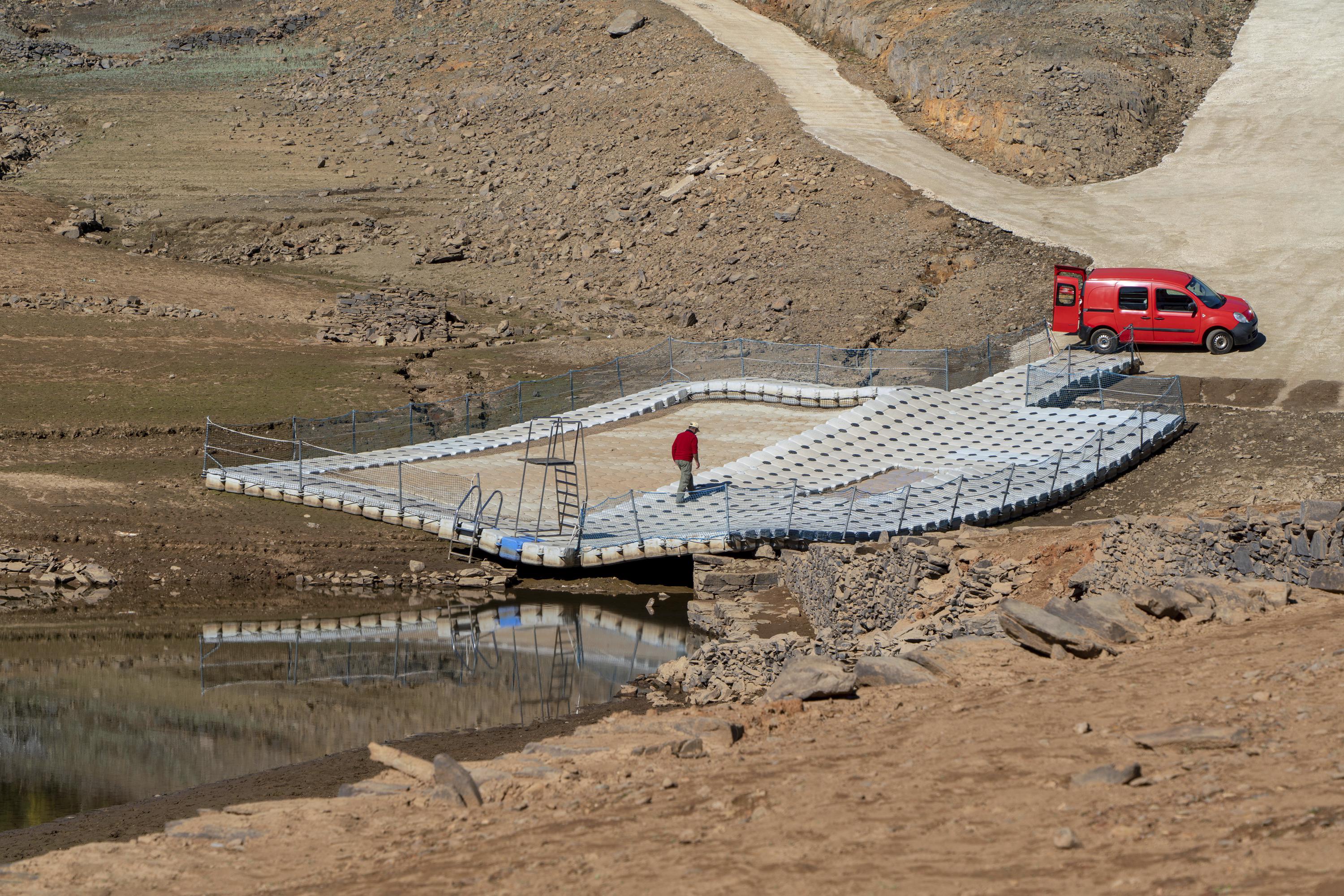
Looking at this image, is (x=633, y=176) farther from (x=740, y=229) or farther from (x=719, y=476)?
(x=719, y=476)

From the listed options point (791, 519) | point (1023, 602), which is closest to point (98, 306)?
point (791, 519)

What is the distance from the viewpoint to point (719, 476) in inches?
1313

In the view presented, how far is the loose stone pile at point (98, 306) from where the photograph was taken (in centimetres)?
4450

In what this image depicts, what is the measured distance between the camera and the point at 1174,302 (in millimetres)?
38344

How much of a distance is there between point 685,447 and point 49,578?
501 inches

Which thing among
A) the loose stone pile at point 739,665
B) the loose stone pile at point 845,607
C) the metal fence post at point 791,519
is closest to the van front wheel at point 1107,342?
the metal fence post at point 791,519

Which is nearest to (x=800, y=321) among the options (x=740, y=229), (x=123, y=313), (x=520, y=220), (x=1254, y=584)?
(x=740, y=229)

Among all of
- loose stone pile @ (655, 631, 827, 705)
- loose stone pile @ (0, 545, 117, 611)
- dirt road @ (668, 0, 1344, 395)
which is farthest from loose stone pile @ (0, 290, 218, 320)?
loose stone pile @ (655, 631, 827, 705)

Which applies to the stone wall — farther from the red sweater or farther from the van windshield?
the van windshield

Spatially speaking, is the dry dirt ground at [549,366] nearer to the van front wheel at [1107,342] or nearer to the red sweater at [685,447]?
the van front wheel at [1107,342]

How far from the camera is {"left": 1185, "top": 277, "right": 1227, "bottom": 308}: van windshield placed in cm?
3831

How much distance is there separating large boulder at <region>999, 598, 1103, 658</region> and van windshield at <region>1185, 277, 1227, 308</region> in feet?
74.7

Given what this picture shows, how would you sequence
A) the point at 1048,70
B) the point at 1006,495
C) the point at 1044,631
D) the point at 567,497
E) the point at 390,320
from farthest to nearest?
the point at 1048,70 → the point at 390,320 → the point at 567,497 → the point at 1006,495 → the point at 1044,631

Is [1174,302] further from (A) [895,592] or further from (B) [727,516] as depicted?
(A) [895,592]
